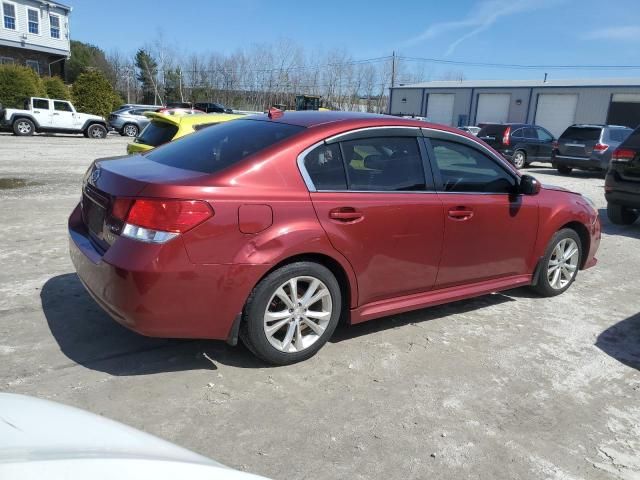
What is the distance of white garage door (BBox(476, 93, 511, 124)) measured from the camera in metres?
44.3

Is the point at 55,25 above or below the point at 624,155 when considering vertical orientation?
above

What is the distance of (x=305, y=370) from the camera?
358cm

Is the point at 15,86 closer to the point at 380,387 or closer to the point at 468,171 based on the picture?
the point at 468,171

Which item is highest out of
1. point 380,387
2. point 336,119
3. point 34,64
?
point 34,64

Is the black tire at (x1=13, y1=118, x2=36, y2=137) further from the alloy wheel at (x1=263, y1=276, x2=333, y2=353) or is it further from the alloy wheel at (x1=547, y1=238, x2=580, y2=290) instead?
the alloy wheel at (x1=547, y1=238, x2=580, y2=290)

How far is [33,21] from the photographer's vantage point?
115 feet

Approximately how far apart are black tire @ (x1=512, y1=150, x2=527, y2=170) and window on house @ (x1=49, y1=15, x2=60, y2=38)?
32.3 m

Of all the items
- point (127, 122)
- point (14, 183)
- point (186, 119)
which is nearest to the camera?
point (186, 119)

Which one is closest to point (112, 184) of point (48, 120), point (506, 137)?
Result: point (506, 137)

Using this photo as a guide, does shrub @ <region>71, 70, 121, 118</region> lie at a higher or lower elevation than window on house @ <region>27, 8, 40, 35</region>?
lower

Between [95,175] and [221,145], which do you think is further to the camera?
[221,145]

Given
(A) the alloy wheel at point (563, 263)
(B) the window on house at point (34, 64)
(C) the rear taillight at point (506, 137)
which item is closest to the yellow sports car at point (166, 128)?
(A) the alloy wheel at point (563, 263)

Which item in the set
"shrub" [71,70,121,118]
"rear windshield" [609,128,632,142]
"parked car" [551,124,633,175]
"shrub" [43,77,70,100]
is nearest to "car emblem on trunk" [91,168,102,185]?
"parked car" [551,124,633,175]

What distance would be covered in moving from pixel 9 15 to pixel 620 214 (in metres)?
37.0
